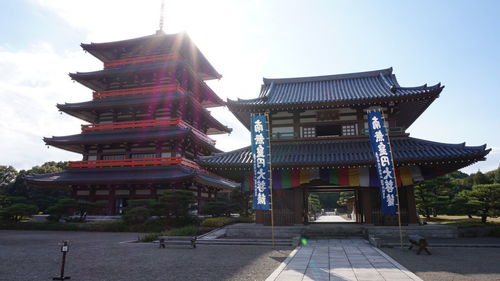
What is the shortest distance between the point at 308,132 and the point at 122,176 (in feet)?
56.7

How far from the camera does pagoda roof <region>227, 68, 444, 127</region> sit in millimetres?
17297

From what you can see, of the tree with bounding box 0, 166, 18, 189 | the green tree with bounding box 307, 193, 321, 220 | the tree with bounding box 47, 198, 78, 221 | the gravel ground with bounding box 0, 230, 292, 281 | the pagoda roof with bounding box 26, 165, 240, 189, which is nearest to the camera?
the gravel ground with bounding box 0, 230, 292, 281

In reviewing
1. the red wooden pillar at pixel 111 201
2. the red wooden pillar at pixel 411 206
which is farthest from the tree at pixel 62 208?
the red wooden pillar at pixel 411 206

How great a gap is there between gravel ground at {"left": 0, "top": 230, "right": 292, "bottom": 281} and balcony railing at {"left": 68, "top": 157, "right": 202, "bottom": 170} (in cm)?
1394

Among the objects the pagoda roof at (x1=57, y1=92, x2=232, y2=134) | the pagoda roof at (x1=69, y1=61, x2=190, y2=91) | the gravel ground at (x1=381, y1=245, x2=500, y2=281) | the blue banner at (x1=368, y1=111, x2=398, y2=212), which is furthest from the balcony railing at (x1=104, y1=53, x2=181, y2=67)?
the gravel ground at (x1=381, y1=245, x2=500, y2=281)

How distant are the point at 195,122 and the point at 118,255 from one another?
2371 centimetres

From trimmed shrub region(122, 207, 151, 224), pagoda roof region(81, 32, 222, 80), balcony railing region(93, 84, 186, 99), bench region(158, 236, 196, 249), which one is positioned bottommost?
bench region(158, 236, 196, 249)

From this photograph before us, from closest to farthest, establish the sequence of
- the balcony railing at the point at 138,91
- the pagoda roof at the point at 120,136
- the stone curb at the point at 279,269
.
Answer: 1. the stone curb at the point at 279,269
2. the pagoda roof at the point at 120,136
3. the balcony railing at the point at 138,91

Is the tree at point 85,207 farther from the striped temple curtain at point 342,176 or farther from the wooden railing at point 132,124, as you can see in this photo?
the striped temple curtain at point 342,176

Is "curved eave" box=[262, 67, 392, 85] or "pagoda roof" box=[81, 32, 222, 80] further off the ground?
"pagoda roof" box=[81, 32, 222, 80]

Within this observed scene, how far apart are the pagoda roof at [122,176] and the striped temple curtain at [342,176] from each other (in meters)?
10.1

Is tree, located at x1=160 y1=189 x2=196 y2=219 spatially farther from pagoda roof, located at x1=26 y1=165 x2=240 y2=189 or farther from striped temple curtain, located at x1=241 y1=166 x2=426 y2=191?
striped temple curtain, located at x1=241 y1=166 x2=426 y2=191

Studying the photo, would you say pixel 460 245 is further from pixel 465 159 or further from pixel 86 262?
pixel 86 262

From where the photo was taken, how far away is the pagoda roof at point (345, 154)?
15.3 metres
